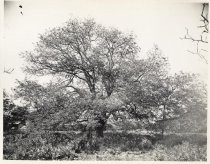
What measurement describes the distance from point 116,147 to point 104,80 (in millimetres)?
1029

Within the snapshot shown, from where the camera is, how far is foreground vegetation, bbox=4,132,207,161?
22.4 ft

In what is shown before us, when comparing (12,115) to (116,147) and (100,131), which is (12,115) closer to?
(100,131)

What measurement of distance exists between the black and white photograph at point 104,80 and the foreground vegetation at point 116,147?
0.01 meters

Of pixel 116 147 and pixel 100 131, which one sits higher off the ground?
pixel 100 131

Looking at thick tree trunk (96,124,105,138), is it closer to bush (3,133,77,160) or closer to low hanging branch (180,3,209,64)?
bush (3,133,77,160)

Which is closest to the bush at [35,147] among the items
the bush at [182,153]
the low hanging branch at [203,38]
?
the bush at [182,153]

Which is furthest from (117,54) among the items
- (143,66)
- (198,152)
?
(198,152)

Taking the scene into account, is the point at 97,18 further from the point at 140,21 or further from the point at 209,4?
the point at 209,4

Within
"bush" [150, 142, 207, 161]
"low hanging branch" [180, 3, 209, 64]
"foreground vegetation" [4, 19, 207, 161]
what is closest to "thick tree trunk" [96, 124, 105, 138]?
"foreground vegetation" [4, 19, 207, 161]

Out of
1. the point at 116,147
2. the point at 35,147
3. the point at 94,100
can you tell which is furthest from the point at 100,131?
the point at 35,147

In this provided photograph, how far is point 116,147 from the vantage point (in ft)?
22.7

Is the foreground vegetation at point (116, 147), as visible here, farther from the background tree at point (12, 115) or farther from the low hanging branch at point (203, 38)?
the low hanging branch at point (203, 38)

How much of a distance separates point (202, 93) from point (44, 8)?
2.70 m

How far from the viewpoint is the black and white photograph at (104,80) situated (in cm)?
686
